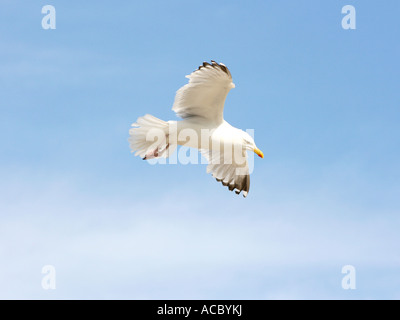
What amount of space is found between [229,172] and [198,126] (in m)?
1.54

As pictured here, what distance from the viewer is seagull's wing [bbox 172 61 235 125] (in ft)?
33.8

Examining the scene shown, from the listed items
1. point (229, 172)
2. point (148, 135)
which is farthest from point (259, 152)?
point (148, 135)

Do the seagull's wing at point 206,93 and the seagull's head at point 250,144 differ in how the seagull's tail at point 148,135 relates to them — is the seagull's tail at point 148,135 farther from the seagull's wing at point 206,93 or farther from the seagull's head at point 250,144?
the seagull's head at point 250,144

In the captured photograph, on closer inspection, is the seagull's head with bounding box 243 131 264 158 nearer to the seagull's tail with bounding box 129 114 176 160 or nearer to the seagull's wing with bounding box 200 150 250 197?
the seagull's wing with bounding box 200 150 250 197

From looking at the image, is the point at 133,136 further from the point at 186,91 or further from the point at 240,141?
the point at 240,141

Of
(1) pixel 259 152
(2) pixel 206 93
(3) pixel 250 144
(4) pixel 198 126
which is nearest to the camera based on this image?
(2) pixel 206 93

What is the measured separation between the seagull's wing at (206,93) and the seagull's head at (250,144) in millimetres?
631

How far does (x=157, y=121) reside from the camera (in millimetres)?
10641

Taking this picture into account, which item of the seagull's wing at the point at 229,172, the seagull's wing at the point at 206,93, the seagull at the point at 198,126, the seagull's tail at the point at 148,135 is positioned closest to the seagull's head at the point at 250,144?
the seagull at the point at 198,126

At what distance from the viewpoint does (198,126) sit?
35.7 ft

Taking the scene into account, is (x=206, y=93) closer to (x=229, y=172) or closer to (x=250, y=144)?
(x=250, y=144)

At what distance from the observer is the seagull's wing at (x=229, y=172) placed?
1201 cm

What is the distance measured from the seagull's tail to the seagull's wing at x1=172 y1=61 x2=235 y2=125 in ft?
1.42

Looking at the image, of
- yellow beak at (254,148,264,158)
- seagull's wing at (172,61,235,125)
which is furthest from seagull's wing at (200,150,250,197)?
seagull's wing at (172,61,235,125)
